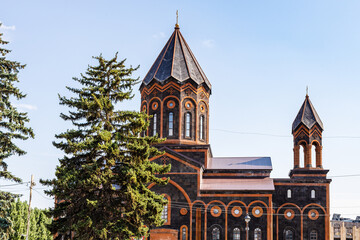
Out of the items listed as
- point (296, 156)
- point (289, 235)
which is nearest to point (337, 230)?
point (296, 156)

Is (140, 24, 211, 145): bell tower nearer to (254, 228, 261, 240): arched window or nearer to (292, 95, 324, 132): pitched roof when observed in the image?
(292, 95, 324, 132): pitched roof

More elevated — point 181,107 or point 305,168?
point 181,107

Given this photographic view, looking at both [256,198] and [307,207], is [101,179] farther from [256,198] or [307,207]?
[307,207]

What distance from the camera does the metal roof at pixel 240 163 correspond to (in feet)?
127

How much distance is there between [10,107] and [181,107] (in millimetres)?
17319

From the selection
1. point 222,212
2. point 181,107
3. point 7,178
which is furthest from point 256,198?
point 7,178

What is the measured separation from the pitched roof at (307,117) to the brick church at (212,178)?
8 centimetres

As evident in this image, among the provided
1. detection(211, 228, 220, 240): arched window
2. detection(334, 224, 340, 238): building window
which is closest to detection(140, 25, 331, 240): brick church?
detection(211, 228, 220, 240): arched window

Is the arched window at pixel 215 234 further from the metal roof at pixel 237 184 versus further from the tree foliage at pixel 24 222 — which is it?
the tree foliage at pixel 24 222

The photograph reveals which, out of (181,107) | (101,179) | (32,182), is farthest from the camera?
(181,107)

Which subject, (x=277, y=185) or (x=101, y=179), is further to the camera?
(x=277, y=185)

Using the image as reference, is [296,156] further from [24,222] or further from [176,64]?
[24,222]

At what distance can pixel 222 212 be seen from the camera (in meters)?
35.8

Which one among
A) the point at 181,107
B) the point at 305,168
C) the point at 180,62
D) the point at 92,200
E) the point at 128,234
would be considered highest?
the point at 180,62
